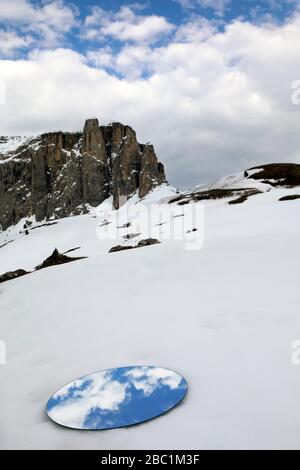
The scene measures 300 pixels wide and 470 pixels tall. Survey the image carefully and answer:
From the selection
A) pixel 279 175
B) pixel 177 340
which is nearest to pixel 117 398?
pixel 177 340

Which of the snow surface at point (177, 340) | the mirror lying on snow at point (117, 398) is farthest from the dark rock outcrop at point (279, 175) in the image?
the mirror lying on snow at point (117, 398)

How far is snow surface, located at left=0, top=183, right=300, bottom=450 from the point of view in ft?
14.5

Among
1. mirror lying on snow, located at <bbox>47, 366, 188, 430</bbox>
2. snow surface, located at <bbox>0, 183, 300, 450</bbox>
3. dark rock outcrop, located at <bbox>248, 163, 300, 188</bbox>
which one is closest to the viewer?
snow surface, located at <bbox>0, 183, 300, 450</bbox>

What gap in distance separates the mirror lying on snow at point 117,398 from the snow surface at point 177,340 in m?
0.14

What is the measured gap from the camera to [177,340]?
7.00 m

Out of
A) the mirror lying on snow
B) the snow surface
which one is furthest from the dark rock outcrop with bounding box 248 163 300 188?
the mirror lying on snow

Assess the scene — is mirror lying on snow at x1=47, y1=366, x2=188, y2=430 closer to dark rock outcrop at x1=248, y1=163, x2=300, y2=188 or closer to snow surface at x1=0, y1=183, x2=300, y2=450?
snow surface at x1=0, y1=183, x2=300, y2=450

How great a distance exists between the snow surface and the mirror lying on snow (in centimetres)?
14

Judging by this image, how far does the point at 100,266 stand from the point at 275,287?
7.91 m

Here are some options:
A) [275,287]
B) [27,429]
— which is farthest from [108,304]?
[27,429]

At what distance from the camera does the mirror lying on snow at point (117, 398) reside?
4684 millimetres

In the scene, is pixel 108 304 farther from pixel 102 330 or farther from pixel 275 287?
pixel 275 287

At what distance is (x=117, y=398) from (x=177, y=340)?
2.15 meters
